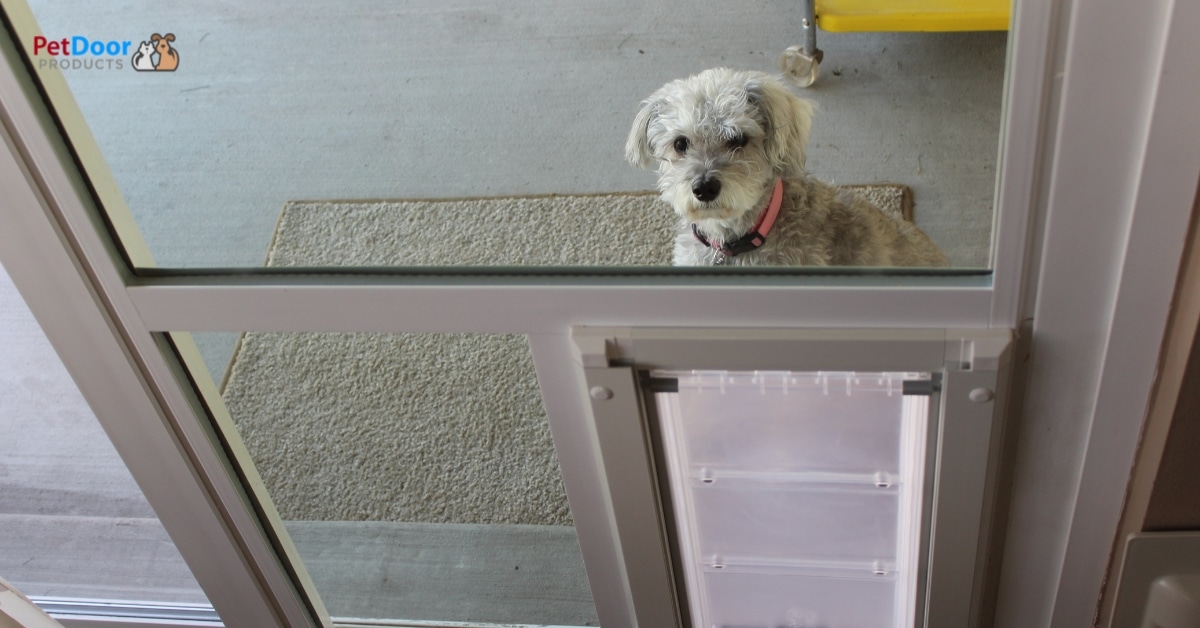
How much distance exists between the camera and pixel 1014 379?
2.62 ft

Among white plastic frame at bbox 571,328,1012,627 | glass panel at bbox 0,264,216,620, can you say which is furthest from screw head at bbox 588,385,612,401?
glass panel at bbox 0,264,216,620

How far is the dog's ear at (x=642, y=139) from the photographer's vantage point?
0.95 metres

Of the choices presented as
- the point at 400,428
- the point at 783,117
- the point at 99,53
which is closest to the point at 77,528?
the point at 400,428

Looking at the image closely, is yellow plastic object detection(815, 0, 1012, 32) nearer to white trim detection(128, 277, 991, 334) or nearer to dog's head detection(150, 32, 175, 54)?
white trim detection(128, 277, 991, 334)

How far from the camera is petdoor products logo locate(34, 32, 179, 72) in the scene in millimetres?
787

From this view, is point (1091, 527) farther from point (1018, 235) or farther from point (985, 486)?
point (1018, 235)

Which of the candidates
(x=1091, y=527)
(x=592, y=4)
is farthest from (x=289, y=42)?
(x=1091, y=527)

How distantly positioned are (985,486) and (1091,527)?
11 cm

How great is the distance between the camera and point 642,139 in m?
0.99

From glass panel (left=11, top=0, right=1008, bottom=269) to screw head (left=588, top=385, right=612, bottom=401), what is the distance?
0.37ft

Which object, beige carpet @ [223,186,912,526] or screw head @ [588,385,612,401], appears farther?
beige carpet @ [223,186,912,526]

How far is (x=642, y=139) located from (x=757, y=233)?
212 millimetres

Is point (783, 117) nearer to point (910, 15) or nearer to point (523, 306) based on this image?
point (910, 15)

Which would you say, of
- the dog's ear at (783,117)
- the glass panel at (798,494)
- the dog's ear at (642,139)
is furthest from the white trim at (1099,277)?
the dog's ear at (642,139)
